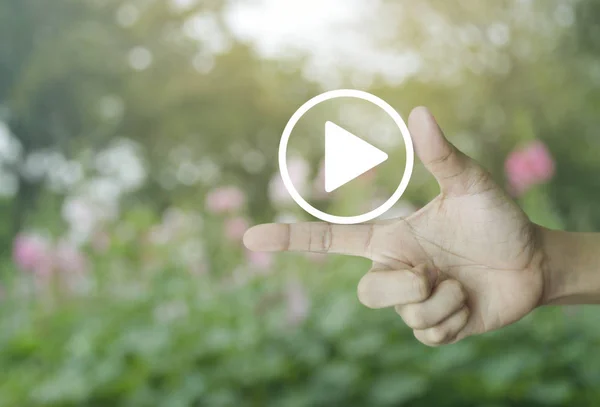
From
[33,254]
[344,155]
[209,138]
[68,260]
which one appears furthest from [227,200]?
[209,138]

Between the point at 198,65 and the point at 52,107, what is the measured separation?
4.19 feet

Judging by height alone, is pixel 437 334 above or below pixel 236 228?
below

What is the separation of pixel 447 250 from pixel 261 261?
4.59ft

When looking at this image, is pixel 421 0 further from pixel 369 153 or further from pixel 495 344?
pixel 369 153

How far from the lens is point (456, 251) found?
2.75 ft

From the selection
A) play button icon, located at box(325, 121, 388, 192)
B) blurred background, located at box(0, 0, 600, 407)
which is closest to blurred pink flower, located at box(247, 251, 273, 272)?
blurred background, located at box(0, 0, 600, 407)

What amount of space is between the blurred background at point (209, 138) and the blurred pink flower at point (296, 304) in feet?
0.06

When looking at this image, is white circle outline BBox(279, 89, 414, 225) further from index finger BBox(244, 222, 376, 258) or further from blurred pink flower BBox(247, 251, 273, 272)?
blurred pink flower BBox(247, 251, 273, 272)

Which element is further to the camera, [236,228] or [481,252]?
[236,228]

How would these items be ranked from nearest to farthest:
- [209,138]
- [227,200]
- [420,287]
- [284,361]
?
1. [420,287]
2. [284,361]
3. [227,200]
4. [209,138]

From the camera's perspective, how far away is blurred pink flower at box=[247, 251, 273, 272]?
86.1 inches

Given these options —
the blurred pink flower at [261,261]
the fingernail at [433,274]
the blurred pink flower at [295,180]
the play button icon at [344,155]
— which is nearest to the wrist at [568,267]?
the fingernail at [433,274]

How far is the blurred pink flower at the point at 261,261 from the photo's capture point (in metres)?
2.19

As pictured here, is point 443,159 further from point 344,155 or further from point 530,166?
point 530,166
